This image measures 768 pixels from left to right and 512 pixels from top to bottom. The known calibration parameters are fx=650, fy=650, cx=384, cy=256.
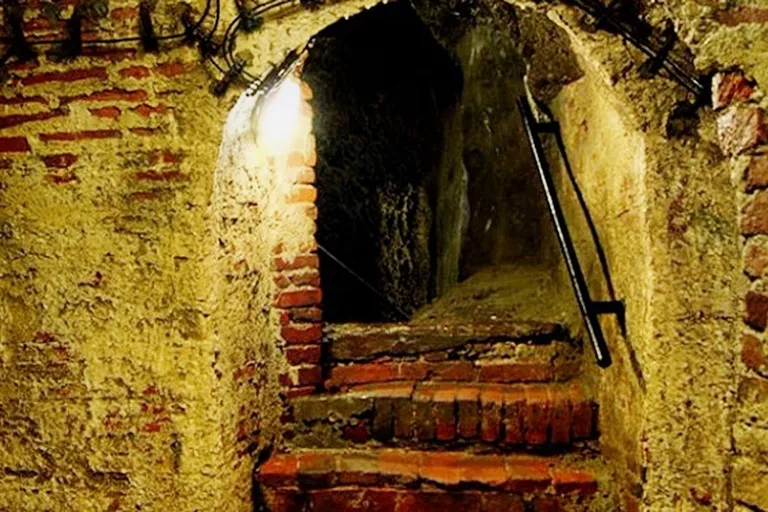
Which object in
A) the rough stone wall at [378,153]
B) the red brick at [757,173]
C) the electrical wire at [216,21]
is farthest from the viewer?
the rough stone wall at [378,153]

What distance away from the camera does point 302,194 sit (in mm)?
2652

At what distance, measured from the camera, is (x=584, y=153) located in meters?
2.41

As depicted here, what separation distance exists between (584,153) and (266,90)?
3.84ft

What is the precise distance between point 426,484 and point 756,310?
4.62 feet

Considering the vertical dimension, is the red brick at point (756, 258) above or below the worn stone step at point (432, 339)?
above

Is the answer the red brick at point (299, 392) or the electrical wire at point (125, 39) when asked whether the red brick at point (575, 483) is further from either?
the electrical wire at point (125, 39)

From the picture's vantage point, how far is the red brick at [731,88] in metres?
1.31

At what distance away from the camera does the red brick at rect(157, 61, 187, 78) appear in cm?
198

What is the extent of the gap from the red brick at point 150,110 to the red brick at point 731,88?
1497 millimetres

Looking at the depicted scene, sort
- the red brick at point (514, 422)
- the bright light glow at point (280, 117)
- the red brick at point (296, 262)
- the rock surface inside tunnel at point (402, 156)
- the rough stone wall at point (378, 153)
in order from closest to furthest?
1. the bright light glow at point (280, 117)
2. the red brick at point (514, 422)
3. the red brick at point (296, 262)
4. the rock surface inside tunnel at point (402, 156)
5. the rough stone wall at point (378, 153)

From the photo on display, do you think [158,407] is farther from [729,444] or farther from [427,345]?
[729,444]

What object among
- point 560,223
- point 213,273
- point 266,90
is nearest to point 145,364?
point 213,273

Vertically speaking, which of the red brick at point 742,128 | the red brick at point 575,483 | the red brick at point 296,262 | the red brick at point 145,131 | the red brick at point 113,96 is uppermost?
the red brick at point 113,96

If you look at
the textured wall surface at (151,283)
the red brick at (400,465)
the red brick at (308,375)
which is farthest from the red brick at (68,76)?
the red brick at (400,465)
